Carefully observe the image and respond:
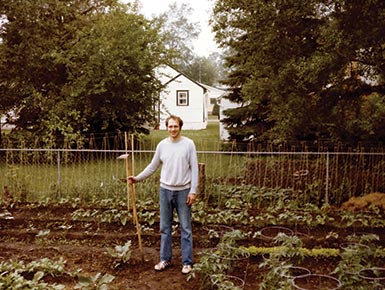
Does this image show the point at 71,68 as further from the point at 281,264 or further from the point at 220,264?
the point at 281,264

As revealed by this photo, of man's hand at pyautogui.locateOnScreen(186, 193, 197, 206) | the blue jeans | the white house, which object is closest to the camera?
man's hand at pyautogui.locateOnScreen(186, 193, 197, 206)

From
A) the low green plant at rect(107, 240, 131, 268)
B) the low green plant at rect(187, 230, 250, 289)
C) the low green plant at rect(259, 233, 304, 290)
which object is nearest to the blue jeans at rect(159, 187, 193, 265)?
the low green plant at rect(187, 230, 250, 289)

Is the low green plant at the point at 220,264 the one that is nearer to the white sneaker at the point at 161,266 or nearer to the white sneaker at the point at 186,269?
the white sneaker at the point at 186,269

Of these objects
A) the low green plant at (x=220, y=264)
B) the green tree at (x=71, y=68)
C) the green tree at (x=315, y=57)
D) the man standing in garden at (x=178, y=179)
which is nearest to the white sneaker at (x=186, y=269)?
the man standing in garden at (x=178, y=179)

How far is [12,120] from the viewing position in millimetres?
15242

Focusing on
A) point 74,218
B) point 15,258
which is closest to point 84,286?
point 15,258

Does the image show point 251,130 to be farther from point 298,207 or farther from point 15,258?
point 15,258

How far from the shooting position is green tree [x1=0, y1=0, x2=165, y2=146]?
1410cm

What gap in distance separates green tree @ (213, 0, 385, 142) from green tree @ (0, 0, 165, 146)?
6838 mm

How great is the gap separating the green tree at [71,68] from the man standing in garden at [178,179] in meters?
8.86

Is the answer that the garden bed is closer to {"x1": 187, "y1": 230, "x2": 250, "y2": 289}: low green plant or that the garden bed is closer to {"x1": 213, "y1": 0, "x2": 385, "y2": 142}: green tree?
{"x1": 187, "y1": 230, "x2": 250, "y2": 289}: low green plant

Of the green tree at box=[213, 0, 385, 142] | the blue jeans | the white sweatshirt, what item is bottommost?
the blue jeans

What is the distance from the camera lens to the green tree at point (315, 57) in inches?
273

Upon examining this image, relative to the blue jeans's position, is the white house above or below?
above
